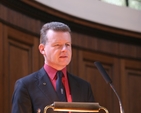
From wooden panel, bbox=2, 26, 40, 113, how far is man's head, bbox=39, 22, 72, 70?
1192 millimetres

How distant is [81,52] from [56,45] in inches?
93.2

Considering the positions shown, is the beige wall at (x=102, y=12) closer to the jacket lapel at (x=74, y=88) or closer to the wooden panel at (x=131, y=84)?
the wooden panel at (x=131, y=84)

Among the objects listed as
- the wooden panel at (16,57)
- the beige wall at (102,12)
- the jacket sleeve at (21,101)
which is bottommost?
the jacket sleeve at (21,101)

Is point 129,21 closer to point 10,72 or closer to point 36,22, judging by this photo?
point 36,22

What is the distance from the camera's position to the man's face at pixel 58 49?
242cm

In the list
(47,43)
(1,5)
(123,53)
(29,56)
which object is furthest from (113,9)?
(47,43)

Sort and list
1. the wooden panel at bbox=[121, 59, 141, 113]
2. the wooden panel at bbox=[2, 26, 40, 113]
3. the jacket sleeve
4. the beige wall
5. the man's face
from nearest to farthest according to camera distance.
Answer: the jacket sleeve
the man's face
the wooden panel at bbox=[2, 26, 40, 113]
the beige wall
the wooden panel at bbox=[121, 59, 141, 113]

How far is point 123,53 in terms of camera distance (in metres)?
5.24

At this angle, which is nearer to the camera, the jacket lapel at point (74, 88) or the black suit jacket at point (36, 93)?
the black suit jacket at point (36, 93)

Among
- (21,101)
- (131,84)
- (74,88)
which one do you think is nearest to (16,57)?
(74,88)

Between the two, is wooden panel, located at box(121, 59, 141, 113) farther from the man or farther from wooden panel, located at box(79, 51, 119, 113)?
the man

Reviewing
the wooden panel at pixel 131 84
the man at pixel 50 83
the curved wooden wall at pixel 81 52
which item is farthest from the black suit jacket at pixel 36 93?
the wooden panel at pixel 131 84

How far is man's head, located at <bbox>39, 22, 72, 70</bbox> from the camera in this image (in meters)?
2.43

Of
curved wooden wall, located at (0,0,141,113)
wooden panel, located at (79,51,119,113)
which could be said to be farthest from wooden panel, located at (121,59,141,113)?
wooden panel, located at (79,51,119,113)
